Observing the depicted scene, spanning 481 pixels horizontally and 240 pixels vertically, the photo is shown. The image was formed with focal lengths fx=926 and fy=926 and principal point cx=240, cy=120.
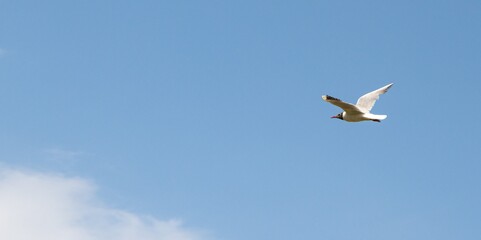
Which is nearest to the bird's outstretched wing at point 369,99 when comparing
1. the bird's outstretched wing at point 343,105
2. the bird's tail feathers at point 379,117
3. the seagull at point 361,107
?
the seagull at point 361,107

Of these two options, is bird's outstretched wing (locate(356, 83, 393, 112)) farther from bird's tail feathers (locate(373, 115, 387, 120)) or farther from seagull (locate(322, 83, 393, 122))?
bird's tail feathers (locate(373, 115, 387, 120))

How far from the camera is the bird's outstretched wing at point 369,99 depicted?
7850cm

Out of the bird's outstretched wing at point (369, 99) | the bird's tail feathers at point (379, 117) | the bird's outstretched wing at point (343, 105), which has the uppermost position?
the bird's outstretched wing at point (369, 99)

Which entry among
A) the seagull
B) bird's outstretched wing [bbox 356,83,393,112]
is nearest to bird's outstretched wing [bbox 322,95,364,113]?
the seagull

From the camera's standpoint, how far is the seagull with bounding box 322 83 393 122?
2859 inches

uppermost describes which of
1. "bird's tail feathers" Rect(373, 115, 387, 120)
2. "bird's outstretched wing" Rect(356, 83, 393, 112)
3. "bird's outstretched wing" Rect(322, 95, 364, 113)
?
"bird's outstretched wing" Rect(356, 83, 393, 112)

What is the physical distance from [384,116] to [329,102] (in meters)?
4.38

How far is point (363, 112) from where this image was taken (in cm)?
7594

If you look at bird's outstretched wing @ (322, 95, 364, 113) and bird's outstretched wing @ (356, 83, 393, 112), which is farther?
bird's outstretched wing @ (356, 83, 393, 112)

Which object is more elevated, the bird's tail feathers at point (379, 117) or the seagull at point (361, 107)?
the seagull at point (361, 107)

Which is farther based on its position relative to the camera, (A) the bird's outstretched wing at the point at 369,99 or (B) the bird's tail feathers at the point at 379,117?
(A) the bird's outstretched wing at the point at 369,99

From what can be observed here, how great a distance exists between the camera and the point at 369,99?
79062 millimetres

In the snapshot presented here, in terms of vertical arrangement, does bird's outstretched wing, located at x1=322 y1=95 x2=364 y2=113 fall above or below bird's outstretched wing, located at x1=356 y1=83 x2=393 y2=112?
below

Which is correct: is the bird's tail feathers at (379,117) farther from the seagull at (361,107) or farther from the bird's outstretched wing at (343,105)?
the bird's outstretched wing at (343,105)
